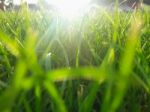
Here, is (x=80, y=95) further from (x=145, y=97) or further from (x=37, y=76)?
(x=37, y=76)

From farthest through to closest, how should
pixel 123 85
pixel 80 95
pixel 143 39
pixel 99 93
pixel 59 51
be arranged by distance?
1. pixel 143 39
2. pixel 59 51
3. pixel 99 93
4. pixel 80 95
5. pixel 123 85

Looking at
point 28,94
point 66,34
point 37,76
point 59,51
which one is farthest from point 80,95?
point 66,34

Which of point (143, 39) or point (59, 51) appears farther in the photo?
point (143, 39)

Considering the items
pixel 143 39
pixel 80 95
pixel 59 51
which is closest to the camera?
pixel 80 95

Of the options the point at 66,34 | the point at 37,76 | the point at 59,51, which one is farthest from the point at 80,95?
the point at 66,34

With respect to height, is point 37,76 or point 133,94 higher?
point 37,76

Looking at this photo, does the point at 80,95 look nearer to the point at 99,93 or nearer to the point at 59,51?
the point at 99,93
